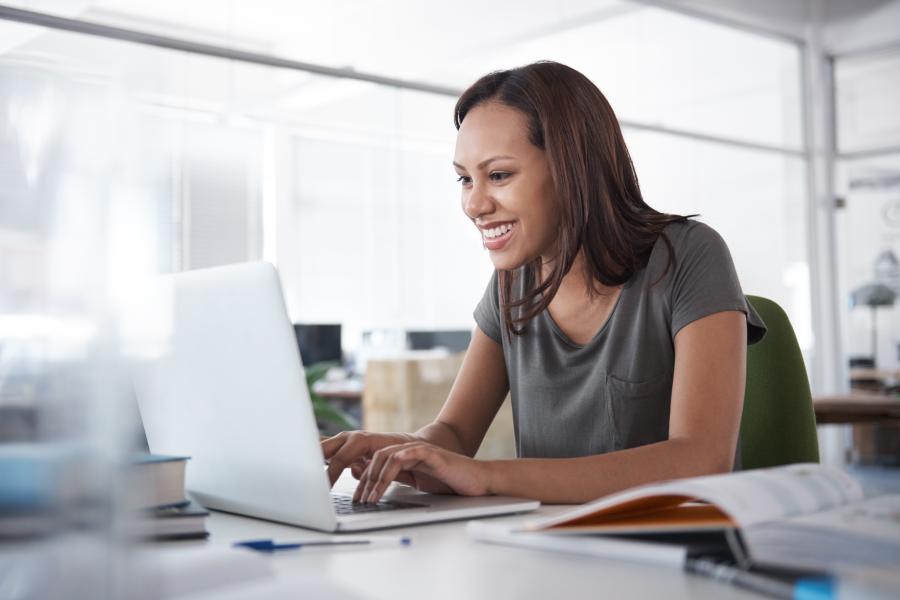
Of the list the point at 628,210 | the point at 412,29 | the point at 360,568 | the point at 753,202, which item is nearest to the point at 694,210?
the point at 753,202

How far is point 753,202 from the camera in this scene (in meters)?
5.53

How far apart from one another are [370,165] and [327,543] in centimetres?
341

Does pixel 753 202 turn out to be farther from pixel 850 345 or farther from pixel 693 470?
pixel 693 470

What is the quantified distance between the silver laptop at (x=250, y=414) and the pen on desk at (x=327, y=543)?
0.11 feet

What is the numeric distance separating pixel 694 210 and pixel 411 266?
1.92m

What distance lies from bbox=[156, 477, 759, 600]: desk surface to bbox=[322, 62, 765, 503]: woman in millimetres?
439

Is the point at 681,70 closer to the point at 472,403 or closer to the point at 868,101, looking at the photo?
the point at 868,101

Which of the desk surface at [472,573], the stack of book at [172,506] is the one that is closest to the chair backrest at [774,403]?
the desk surface at [472,573]

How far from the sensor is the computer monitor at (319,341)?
12.8 feet

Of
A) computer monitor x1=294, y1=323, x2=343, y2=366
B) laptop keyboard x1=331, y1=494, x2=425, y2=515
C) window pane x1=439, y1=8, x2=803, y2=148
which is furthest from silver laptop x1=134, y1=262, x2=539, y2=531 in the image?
window pane x1=439, y1=8, x2=803, y2=148

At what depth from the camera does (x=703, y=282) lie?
127cm

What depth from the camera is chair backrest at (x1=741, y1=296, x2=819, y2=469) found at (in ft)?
4.58

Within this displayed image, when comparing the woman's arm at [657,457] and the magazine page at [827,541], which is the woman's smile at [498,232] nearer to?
the woman's arm at [657,457]

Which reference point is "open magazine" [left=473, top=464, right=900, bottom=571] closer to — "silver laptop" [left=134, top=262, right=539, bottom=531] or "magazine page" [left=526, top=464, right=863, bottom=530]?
"magazine page" [left=526, top=464, right=863, bottom=530]
